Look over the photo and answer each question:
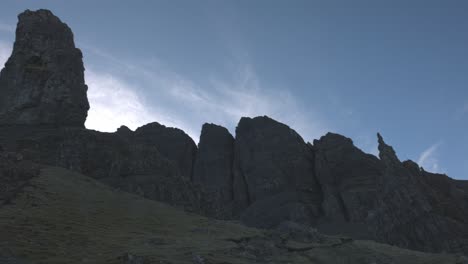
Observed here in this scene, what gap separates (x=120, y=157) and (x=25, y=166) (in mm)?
25237

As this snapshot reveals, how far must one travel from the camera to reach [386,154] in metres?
115

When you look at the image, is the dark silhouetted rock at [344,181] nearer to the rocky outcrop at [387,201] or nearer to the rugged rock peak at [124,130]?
the rocky outcrop at [387,201]

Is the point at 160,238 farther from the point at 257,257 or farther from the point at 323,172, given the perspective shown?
the point at 323,172

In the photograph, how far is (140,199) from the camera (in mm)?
73688

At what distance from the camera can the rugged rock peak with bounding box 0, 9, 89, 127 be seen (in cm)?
9594

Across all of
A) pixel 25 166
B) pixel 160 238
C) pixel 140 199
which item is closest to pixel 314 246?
pixel 160 238

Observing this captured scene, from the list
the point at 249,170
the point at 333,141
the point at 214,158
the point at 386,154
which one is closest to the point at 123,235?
the point at 386,154

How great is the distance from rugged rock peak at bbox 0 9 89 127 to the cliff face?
9.1 inches

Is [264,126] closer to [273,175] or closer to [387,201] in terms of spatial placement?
[273,175]

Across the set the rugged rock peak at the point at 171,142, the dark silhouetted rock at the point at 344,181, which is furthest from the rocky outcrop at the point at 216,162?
the dark silhouetted rock at the point at 344,181

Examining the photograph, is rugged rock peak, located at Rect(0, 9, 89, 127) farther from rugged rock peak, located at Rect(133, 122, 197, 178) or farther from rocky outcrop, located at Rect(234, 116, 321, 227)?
rocky outcrop, located at Rect(234, 116, 321, 227)

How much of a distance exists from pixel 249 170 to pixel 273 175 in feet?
37.1

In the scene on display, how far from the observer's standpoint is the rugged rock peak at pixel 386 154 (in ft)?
372

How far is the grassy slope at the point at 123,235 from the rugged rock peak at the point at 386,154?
5143 cm
